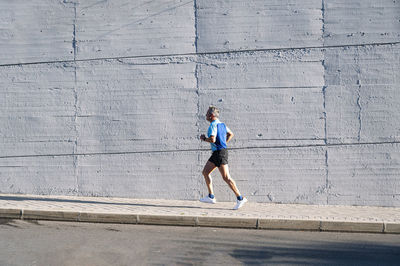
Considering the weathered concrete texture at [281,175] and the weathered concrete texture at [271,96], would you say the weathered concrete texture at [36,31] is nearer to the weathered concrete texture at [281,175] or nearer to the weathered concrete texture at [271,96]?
the weathered concrete texture at [271,96]

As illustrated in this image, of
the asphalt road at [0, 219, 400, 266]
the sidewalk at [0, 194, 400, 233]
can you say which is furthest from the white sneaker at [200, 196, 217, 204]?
the asphalt road at [0, 219, 400, 266]

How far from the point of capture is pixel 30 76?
9.56 m

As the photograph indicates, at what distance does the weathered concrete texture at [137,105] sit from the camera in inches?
360

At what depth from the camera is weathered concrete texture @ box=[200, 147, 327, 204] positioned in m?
8.86

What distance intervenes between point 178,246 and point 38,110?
5.04 m

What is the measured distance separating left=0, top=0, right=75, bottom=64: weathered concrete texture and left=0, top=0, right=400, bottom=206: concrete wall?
0.02 meters

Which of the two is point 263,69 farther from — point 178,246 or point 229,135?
point 178,246

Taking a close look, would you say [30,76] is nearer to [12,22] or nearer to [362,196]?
[12,22]

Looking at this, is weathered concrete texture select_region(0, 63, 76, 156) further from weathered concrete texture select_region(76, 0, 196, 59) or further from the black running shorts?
the black running shorts

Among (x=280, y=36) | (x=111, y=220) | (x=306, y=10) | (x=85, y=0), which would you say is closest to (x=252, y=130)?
(x=280, y=36)

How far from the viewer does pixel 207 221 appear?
23.5 ft

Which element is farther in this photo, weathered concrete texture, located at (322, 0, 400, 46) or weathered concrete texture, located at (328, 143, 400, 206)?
weathered concrete texture, located at (322, 0, 400, 46)

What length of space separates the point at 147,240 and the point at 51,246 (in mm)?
1230

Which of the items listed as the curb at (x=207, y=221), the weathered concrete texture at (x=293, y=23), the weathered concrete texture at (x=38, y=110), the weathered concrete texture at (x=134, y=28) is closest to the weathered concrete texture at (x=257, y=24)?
the weathered concrete texture at (x=293, y=23)
